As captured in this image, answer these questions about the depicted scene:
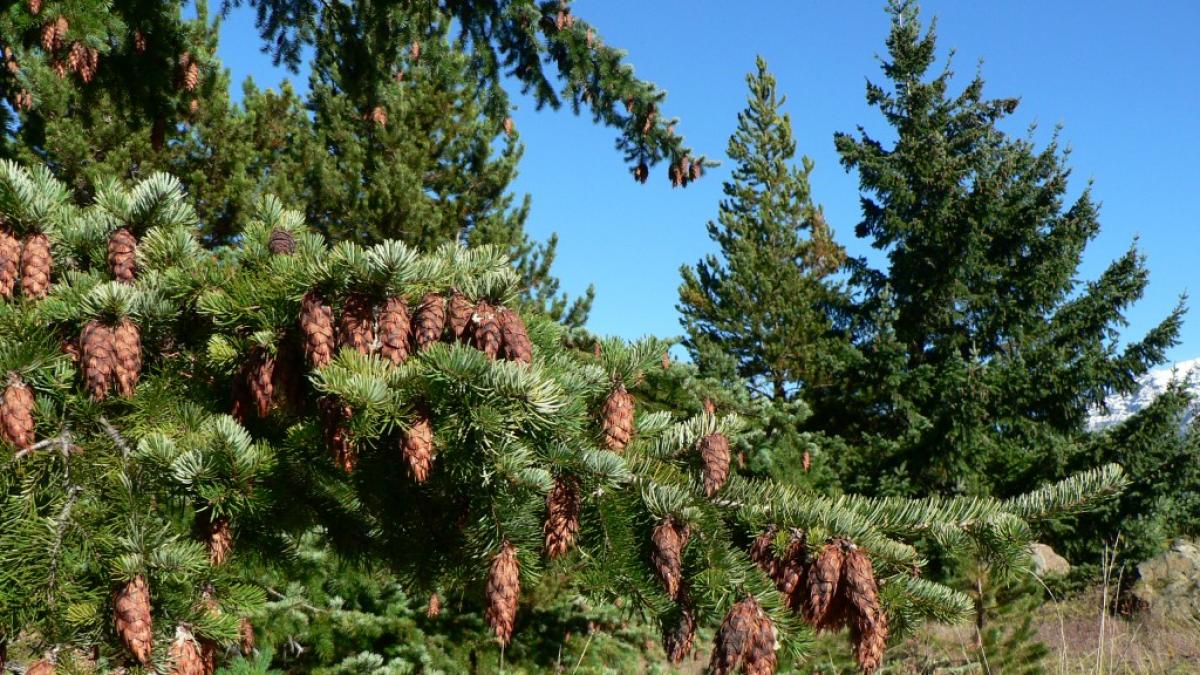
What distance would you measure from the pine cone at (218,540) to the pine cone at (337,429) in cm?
36

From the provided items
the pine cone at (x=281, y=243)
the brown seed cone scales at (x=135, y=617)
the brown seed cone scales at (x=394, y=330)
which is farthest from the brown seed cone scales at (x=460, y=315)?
the brown seed cone scales at (x=135, y=617)

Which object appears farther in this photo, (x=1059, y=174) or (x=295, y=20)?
(x=1059, y=174)

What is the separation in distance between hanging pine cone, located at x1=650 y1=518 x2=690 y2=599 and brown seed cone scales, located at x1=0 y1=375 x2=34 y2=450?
4.10 ft

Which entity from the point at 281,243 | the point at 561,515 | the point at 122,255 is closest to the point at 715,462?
the point at 561,515

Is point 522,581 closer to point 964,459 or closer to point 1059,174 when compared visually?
point 964,459

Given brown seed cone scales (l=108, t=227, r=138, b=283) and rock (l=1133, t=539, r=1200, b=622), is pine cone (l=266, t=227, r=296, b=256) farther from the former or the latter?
rock (l=1133, t=539, r=1200, b=622)

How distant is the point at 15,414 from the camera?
1.54 metres

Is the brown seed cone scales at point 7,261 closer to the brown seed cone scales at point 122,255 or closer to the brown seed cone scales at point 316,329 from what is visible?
the brown seed cone scales at point 122,255

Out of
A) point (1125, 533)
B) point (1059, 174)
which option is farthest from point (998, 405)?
point (1059, 174)

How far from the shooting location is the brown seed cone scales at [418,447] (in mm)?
1596

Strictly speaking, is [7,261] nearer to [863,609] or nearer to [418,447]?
[418,447]

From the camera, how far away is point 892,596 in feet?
5.89

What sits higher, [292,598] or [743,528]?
[743,528]

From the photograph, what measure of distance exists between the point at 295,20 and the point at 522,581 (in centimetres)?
393
